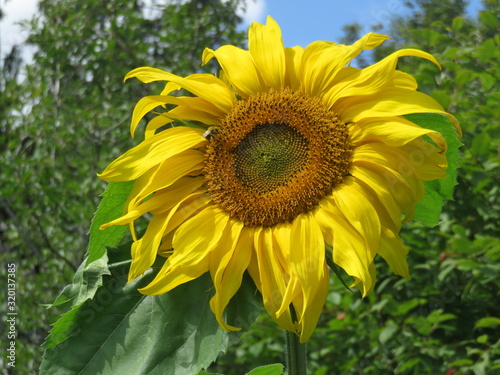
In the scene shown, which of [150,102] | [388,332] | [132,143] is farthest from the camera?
[132,143]

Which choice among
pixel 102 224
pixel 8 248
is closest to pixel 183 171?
pixel 102 224

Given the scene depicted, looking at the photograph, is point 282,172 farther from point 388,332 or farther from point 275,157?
point 388,332

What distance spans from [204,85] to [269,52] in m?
0.15

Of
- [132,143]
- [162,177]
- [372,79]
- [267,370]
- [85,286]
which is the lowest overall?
[267,370]

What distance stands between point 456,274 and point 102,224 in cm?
231

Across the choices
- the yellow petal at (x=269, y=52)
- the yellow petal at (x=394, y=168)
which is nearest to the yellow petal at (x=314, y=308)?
the yellow petal at (x=394, y=168)

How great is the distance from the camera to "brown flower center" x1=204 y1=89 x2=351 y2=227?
4.11 ft

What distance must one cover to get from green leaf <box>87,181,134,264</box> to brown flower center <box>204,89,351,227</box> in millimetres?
183

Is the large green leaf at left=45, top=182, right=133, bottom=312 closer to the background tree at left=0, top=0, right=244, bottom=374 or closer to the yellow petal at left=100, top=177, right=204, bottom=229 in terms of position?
the yellow petal at left=100, top=177, right=204, bottom=229

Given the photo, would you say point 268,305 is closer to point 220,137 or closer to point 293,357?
point 293,357

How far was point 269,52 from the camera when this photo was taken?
4.20 feet

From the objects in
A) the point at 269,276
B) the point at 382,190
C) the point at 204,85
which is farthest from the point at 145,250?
the point at 382,190

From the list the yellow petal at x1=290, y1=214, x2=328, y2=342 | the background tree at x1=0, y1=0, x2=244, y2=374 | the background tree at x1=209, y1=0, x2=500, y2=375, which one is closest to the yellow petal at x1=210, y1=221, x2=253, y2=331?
the yellow petal at x1=290, y1=214, x2=328, y2=342

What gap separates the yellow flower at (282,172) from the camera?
1149 mm
